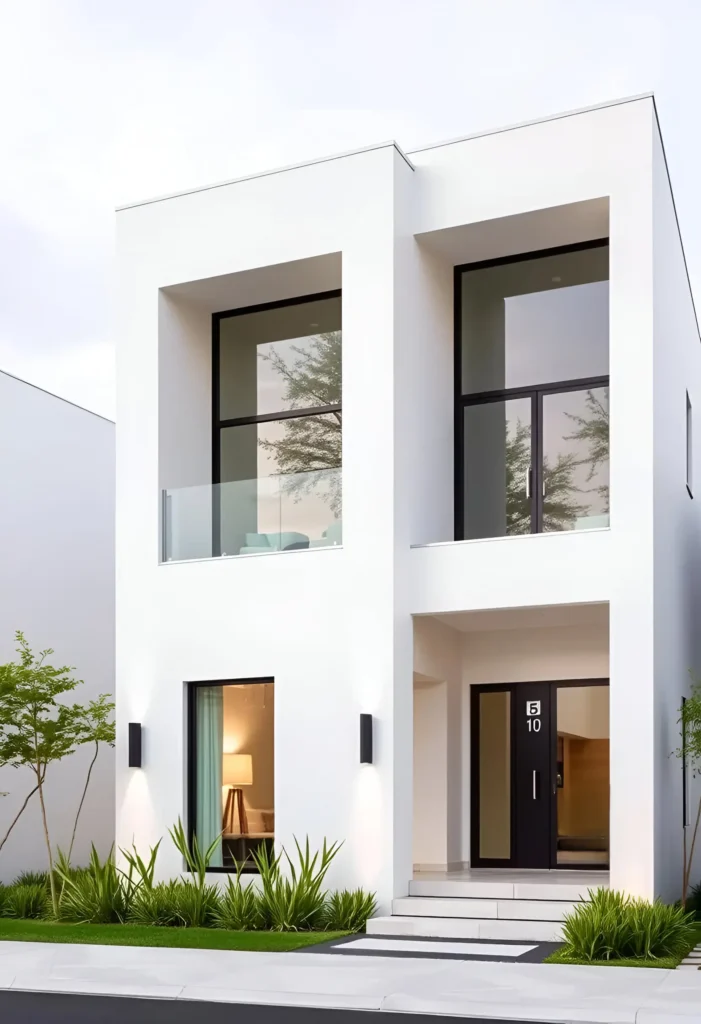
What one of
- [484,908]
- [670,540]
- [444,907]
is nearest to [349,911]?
[444,907]

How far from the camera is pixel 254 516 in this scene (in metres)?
15.1

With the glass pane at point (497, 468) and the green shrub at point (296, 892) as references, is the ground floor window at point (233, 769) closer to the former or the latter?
the green shrub at point (296, 892)

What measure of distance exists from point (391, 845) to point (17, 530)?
9.23 m

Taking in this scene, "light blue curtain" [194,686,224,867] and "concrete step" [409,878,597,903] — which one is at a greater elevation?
"light blue curtain" [194,686,224,867]

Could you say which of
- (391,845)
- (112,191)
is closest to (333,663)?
(391,845)

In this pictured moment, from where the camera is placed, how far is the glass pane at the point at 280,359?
16.4m

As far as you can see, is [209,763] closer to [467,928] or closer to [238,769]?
[238,769]

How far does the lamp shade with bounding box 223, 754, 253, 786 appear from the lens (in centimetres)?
1474

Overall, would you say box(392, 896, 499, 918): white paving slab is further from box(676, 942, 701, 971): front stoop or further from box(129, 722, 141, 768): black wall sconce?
box(129, 722, 141, 768): black wall sconce

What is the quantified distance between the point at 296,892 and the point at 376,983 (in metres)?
3.75

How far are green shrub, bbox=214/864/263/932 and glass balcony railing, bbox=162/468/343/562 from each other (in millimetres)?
3998

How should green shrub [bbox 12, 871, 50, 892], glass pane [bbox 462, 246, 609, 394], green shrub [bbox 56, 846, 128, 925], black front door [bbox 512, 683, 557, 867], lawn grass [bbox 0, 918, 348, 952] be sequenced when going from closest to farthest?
1. lawn grass [bbox 0, 918, 348, 952]
2. green shrub [bbox 56, 846, 128, 925]
3. glass pane [bbox 462, 246, 609, 394]
4. black front door [bbox 512, 683, 557, 867]
5. green shrub [bbox 12, 871, 50, 892]

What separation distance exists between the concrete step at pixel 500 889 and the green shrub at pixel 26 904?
456cm

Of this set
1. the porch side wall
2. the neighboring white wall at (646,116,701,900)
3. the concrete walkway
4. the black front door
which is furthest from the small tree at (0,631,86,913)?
the porch side wall
